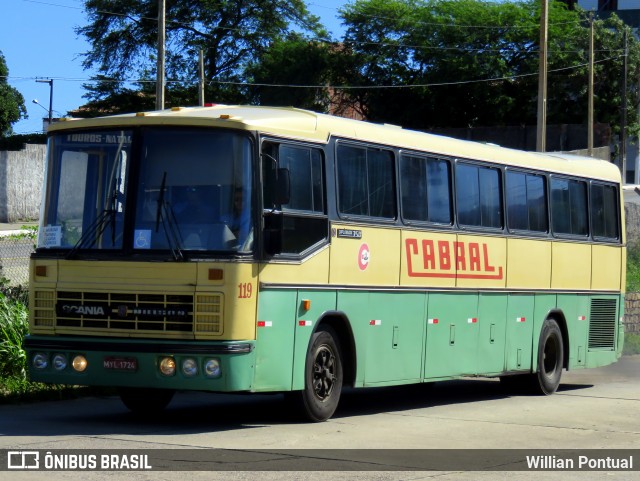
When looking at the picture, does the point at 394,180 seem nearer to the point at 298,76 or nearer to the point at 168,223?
the point at 168,223

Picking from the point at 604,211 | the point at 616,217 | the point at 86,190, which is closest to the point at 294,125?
the point at 86,190

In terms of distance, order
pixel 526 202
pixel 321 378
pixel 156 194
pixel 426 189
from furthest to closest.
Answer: pixel 526 202 < pixel 426 189 < pixel 321 378 < pixel 156 194

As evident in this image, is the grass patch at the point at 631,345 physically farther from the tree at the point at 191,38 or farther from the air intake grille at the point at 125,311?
the tree at the point at 191,38

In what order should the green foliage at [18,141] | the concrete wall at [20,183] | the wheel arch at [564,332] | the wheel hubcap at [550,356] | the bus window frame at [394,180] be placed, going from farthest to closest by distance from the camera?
1. the green foliage at [18,141]
2. the concrete wall at [20,183]
3. the wheel arch at [564,332]
4. the wheel hubcap at [550,356]
5. the bus window frame at [394,180]

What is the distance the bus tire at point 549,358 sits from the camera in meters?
17.9

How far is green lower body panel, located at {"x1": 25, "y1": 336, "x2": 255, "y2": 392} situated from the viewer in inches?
450

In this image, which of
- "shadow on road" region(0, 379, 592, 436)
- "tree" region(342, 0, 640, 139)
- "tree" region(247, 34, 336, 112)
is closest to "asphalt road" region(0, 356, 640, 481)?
"shadow on road" region(0, 379, 592, 436)

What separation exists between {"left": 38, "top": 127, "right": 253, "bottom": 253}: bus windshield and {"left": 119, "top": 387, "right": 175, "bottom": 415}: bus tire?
2023 mm

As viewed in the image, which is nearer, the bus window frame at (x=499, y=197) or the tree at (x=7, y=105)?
the bus window frame at (x=499, y=197)

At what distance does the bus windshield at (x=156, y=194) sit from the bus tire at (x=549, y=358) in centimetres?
749

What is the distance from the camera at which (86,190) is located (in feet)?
40.1

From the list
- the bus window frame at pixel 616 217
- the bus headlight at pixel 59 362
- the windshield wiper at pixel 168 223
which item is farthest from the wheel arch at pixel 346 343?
the bus window frame at pixel 616 217

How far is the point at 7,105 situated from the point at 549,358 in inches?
3000

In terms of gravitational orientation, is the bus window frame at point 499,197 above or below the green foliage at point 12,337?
above
